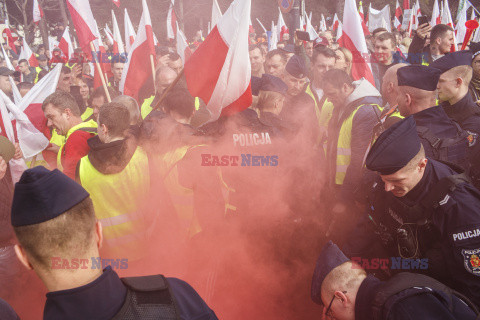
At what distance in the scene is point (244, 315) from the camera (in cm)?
356

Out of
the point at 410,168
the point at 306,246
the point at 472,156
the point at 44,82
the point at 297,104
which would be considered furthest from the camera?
the point at 297,104

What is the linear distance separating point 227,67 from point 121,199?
1.53 metres

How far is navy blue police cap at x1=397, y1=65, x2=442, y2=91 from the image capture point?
305cm

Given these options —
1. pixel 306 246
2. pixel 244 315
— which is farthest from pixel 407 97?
pixel 244 315

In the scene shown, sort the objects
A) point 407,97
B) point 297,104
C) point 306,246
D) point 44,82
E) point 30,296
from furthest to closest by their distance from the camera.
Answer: point 297,104 < point 44,82 < point 306,246 < point 30,296 < point 407,97

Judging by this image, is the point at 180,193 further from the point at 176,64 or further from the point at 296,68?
the point at 176,64

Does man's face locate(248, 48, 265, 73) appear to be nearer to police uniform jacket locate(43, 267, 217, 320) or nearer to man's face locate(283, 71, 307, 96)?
man's face locate(283, 71, 307, 96)

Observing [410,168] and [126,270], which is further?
[126,270]

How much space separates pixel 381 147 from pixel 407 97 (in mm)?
1056

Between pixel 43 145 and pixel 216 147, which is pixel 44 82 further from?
pixel 216 147

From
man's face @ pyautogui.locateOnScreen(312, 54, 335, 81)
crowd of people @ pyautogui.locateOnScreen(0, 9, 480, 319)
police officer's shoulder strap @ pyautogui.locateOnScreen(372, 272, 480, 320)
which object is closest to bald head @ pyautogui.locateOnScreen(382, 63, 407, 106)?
crowd of people @ pyautogui.locateOnScreen(0, 9, 480, 319)

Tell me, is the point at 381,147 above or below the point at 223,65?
below

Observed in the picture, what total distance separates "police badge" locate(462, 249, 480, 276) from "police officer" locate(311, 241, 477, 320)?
8.8 inches

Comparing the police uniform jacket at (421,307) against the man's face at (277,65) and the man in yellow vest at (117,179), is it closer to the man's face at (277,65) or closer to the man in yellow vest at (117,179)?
the man in yellow vest at (117,179)
